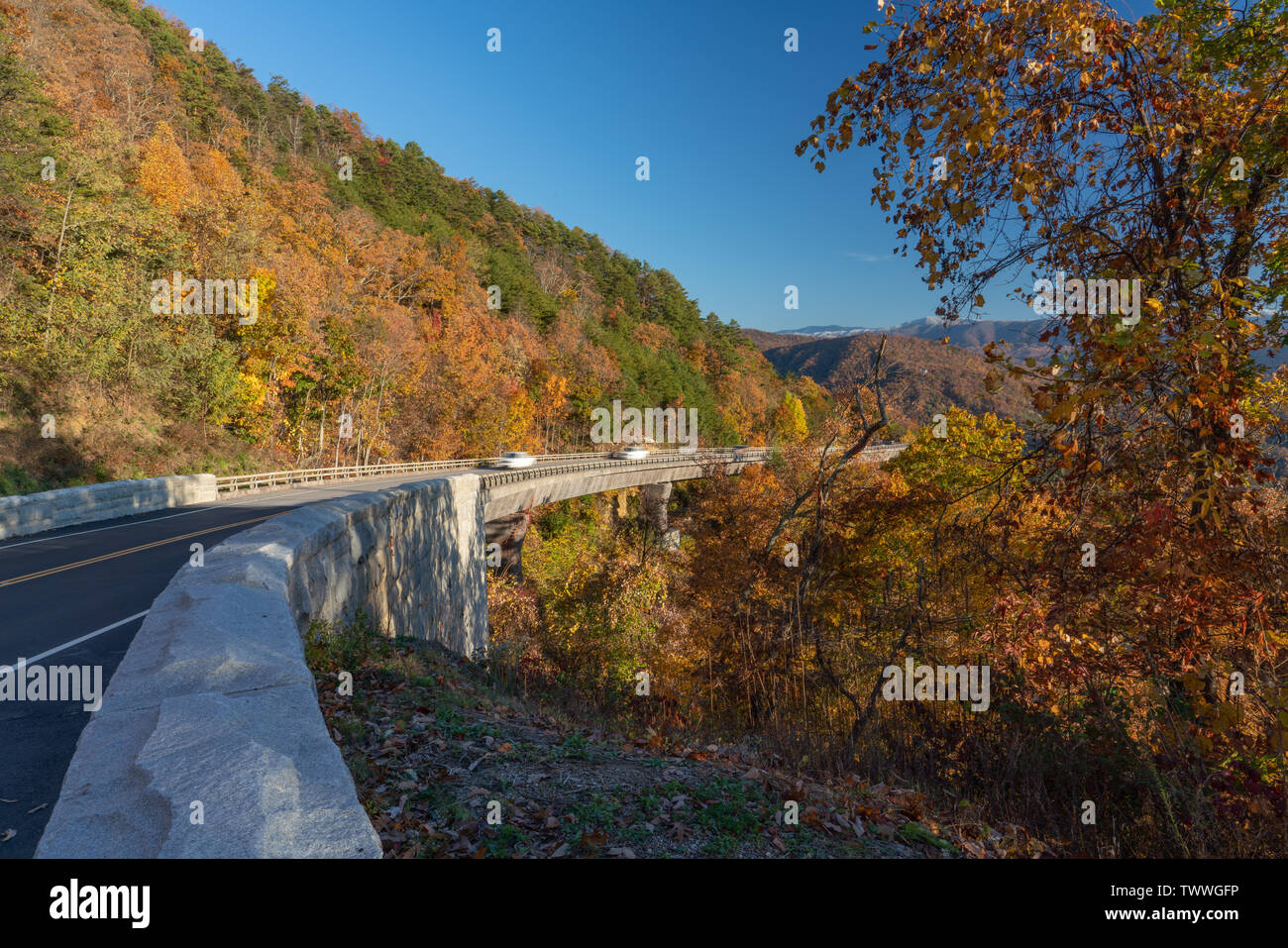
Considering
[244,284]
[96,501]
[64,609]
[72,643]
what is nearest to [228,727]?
[72,643]

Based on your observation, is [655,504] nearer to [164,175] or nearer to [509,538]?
[509,538]

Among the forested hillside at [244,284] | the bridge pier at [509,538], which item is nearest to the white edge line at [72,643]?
the forested hillside at [244,284]

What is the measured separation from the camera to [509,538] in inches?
1533

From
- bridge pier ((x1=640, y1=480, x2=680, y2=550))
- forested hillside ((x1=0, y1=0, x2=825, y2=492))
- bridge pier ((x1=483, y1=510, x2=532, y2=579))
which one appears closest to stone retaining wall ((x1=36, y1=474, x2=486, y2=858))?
forested hillside ((x1=0, y1=0, x2=825, y2=492))

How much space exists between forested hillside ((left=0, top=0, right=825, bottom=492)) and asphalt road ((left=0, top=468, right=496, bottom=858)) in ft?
32.7

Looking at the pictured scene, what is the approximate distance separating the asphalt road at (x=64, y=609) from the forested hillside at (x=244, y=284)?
9.96m

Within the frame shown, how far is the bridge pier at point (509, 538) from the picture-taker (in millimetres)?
37250

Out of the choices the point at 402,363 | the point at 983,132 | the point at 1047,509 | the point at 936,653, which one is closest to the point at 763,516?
the point at 936,653

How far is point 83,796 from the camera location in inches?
92.7

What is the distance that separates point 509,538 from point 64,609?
3129 cm

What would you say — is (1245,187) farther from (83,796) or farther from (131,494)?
(131,494)

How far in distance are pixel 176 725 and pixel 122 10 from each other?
81.6 m

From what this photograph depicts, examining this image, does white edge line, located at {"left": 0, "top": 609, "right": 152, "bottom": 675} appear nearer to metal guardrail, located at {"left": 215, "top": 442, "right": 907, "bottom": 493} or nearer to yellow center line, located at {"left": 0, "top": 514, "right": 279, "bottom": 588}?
yellow center line, located at {"left": 0, "top": 514, "right": 279, "bottom": 588}

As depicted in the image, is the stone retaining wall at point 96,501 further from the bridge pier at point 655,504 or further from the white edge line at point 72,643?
the bridge pier at point 655,504
